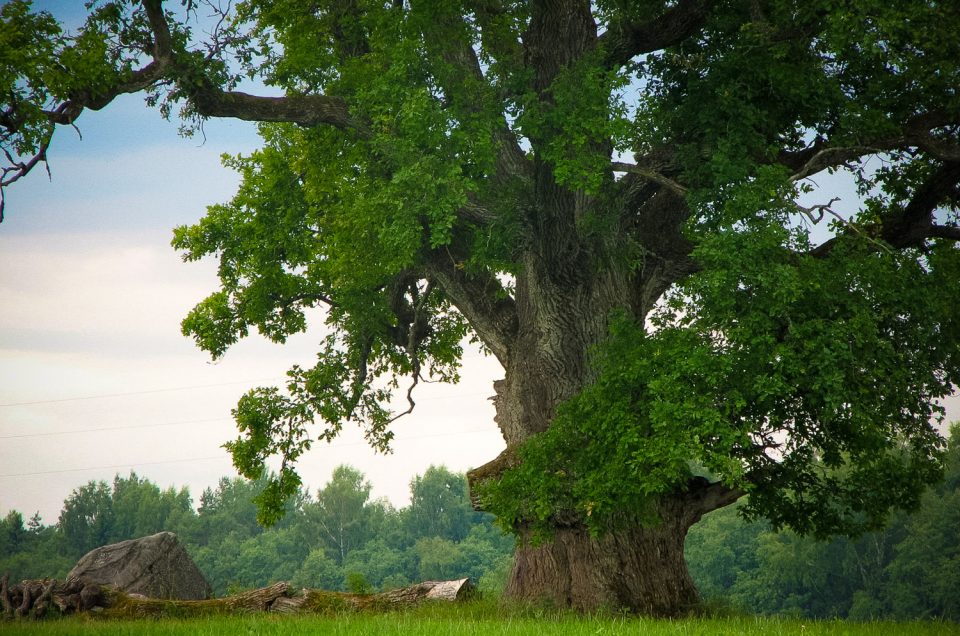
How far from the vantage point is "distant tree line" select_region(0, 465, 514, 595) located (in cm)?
9450

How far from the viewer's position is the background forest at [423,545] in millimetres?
58875

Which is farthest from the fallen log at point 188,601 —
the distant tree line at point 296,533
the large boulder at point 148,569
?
the distant tree line at point 296,533

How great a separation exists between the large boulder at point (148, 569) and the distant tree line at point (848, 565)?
37.9m

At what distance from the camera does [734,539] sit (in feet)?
237

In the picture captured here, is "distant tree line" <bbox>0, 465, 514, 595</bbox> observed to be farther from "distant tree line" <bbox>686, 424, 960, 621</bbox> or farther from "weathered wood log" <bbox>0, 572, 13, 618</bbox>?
"weathered wood log" <bbox>0, 572, 13, 618</bbox>

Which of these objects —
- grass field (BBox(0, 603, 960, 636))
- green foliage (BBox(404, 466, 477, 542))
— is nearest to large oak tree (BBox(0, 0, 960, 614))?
grass field (BBox(0, 603, 960, 636))

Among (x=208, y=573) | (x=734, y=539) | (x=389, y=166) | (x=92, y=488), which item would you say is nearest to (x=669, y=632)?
(x=389, y=166)

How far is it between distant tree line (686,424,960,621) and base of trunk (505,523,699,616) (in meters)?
37.1

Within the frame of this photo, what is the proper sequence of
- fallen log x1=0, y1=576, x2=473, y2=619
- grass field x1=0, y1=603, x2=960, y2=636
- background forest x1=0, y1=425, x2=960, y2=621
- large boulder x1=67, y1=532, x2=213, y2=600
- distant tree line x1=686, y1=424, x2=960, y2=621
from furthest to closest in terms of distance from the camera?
background forest x1=0, y1=425, x2=960, y2=621 < distant tree line x1=686, y1=424, x2=960, y2=621 < large boulder x1=67, y1=532, x2=213, y2=600 < fallen log x1=0, y1=576, x2=473, y2=619 < grass field x1=0, y1=603, x2=960, y2=636

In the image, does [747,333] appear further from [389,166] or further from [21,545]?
[21,545]

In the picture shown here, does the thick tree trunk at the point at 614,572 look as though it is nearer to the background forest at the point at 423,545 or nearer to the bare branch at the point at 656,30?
the bare branch at the point at 656,30

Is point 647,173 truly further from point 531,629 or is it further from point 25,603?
point 25,603

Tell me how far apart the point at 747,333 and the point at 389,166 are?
7561 millimetres

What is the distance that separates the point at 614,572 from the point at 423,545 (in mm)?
86315
